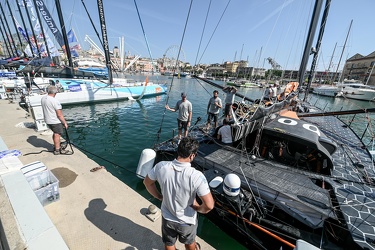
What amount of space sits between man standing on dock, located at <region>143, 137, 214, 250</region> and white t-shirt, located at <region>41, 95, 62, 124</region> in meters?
4.17

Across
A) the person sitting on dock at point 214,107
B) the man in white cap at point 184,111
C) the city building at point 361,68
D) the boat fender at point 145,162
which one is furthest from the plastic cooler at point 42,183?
the city building at point 361,68

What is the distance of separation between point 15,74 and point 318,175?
92.4ft

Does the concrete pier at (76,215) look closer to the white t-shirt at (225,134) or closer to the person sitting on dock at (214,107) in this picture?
the white t-shirt at (225,134)

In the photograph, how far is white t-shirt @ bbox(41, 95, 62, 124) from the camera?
450 cm

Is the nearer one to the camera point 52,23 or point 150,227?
point 150,227

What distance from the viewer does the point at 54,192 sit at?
9.87 feet

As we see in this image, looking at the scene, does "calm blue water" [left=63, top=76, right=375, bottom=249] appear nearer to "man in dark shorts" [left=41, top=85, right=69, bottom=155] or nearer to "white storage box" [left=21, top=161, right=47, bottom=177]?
"man in dark shorts" [left=41, top=85, right=69, bottom=155]

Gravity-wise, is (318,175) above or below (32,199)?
below

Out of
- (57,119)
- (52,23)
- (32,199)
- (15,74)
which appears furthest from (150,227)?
(15,74)

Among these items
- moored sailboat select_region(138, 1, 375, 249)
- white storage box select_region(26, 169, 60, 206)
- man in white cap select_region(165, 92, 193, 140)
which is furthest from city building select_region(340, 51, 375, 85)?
white storage box select_region(26, 169, 60, 206)

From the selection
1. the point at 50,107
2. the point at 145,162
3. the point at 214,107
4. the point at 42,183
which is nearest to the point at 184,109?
the point at 214,107

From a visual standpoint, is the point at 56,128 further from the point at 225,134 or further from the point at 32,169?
the point at 225,134

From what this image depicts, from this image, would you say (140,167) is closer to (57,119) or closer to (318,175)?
(57,119)

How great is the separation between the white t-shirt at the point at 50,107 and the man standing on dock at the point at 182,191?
4.17 m
